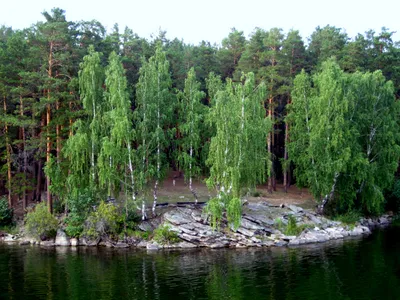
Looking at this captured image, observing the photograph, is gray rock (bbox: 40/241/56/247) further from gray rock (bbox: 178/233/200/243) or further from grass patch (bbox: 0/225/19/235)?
gray rock (bbox: 178/233/200/243)

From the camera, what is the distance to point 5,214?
137 ft

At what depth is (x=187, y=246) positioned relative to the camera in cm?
3531

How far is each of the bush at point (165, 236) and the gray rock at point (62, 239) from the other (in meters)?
8.13

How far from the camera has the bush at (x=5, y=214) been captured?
41500 millimetres

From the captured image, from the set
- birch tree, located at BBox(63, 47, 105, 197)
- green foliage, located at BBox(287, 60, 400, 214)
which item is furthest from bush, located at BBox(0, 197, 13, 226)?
green foliage, located at BBox(287, 60, 400, 214)

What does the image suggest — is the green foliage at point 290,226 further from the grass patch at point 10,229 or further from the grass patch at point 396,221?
the grass patch at point 10,229

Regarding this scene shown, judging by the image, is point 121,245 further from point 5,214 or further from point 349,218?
point 349,218

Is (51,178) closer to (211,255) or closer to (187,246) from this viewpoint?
(187,246)

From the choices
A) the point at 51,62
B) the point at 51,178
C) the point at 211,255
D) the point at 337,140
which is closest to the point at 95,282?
the point at 211,255

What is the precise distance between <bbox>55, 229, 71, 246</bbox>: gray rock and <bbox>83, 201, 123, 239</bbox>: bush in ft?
5.89

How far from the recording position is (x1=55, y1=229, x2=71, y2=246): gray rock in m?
37.2

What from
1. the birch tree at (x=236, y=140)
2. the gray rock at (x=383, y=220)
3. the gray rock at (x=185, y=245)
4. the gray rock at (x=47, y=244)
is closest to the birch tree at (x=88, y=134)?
the gray rock at (x=47, y=244)

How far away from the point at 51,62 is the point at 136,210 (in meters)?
16.4

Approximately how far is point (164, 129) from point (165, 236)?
38.2 ft
